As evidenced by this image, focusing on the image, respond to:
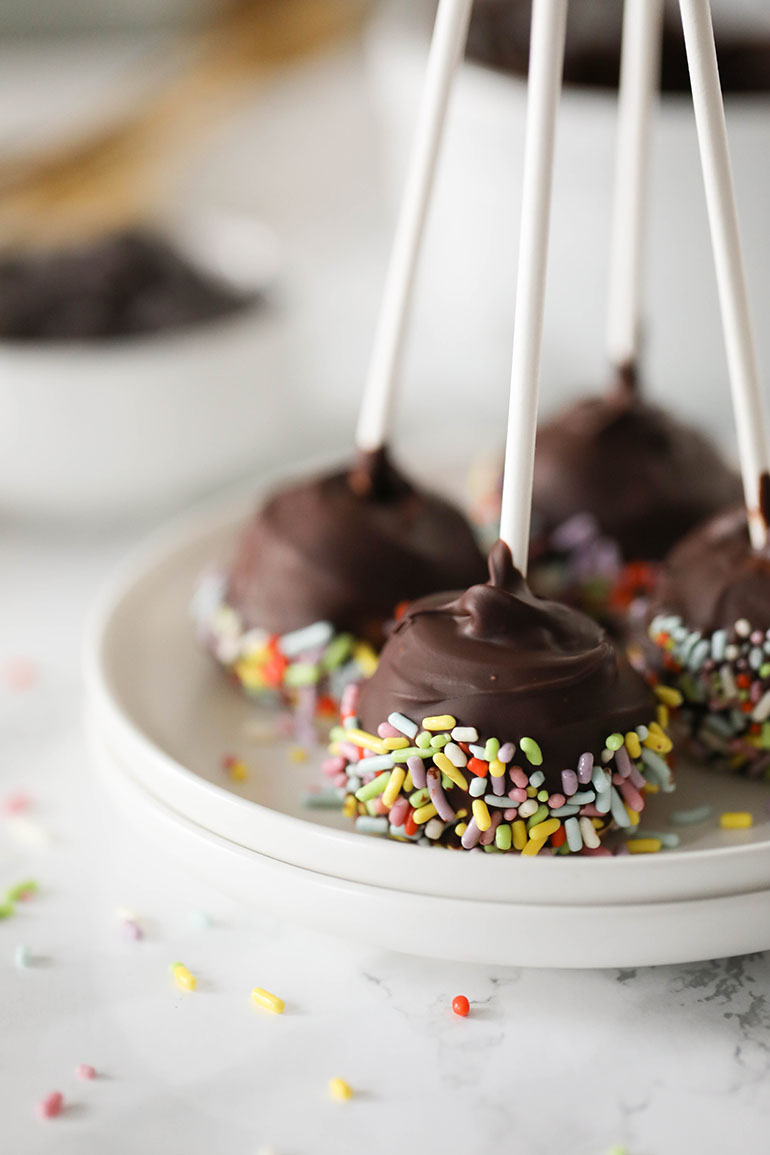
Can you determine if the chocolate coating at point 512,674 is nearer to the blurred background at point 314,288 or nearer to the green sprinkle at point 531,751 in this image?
the green sprinkle at point 531,751

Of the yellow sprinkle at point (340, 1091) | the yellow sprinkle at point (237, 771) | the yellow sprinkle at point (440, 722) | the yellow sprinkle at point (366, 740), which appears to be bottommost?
the yellow sprinkle at point (340, 1091)

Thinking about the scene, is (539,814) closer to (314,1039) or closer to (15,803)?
(314,1039)

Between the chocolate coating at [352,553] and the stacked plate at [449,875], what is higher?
the chocolate coating at [352,553]

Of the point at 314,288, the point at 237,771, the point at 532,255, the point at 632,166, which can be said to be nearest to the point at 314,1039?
the point at 237,771

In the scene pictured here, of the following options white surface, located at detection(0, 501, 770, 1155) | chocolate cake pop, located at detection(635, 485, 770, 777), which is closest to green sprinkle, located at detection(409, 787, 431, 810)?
white surface, located at detection(0, 501, 770, 1155)

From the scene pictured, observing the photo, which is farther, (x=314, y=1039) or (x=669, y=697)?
(x=669, y=697)

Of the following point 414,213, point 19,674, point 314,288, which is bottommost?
point 19,674

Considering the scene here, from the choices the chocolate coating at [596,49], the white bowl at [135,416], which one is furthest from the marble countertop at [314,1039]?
the chocolate coating at [596,49]
